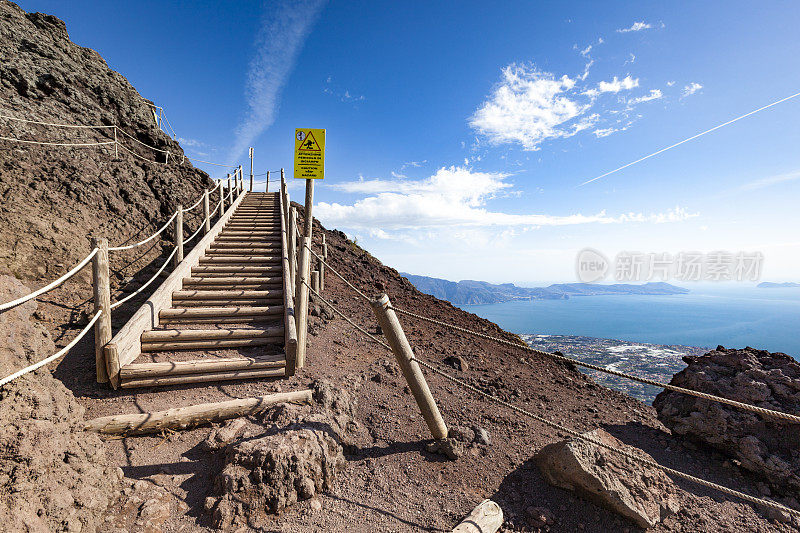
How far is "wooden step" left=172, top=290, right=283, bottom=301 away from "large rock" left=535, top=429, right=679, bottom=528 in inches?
189

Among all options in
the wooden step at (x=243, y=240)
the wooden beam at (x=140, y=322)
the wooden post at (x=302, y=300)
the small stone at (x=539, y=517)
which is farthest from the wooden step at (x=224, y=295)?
the small stone at (x=539, y=517)

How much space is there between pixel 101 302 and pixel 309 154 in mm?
3357

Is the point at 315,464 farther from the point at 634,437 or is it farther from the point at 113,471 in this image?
the point at 634,437

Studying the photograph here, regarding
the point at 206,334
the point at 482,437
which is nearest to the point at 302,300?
the point at 206,334

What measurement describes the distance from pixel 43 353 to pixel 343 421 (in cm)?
268

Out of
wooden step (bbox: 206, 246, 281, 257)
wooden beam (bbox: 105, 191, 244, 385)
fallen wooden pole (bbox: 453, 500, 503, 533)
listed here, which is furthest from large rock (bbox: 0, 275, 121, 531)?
wooden step (bbox: 206, 246, 281, 257)

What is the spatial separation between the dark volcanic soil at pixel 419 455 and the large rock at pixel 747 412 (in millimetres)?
298

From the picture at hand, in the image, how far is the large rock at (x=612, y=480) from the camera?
2.77 meters

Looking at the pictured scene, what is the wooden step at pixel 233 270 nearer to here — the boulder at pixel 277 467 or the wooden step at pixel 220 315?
the wooden step at pixel 220 315

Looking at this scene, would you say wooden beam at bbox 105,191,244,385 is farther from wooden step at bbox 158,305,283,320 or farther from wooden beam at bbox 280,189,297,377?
wooden beam at bbox 280,189,297,377

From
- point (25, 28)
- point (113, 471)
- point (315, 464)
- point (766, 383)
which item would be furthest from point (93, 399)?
point (25, 28)

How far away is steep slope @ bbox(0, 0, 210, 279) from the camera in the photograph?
18.5 ft

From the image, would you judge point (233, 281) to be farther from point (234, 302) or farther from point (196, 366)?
point (196, 366)

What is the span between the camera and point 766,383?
4352 mm
